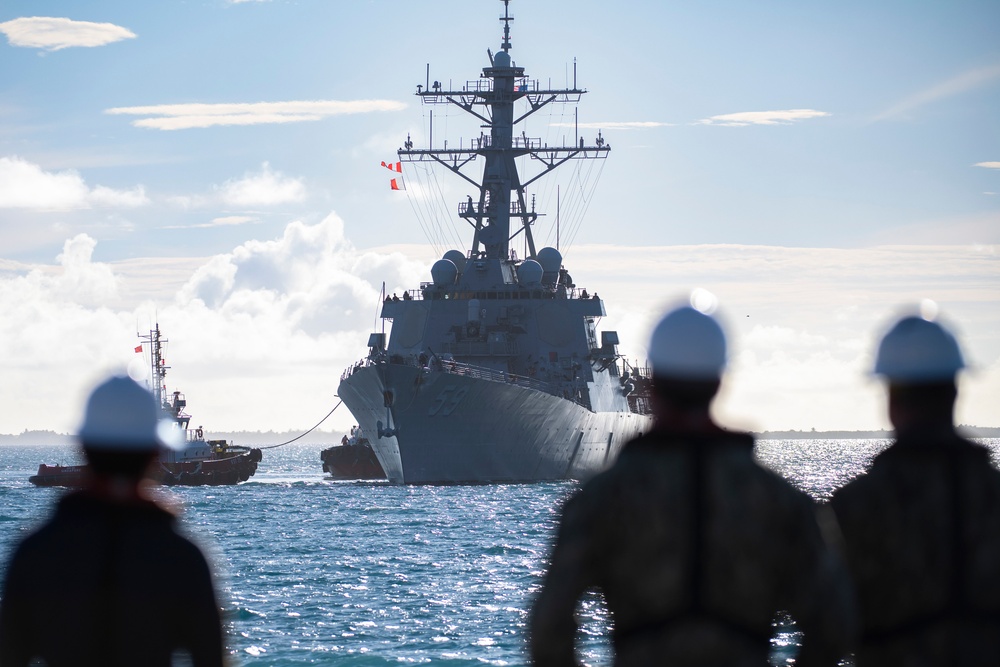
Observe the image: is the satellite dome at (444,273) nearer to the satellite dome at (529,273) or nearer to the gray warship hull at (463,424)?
the satellite dome at (529,273)

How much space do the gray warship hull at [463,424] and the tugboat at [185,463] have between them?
39.5 feet

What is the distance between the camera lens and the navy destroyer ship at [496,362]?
131 ft

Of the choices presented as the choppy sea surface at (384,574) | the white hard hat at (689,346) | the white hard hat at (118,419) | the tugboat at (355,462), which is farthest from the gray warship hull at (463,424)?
the white hard hat at (689,346)

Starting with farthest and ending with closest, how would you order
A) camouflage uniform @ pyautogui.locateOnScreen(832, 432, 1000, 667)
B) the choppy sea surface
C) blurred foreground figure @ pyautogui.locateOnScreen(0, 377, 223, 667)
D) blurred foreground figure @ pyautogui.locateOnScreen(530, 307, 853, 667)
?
1. the choppy sea surface
2. camouflage uniform @ pyautogui.locateOnScreen(832, 432, 1000, 667)
3. blurred foreground figure @ pyautogui.locateOnScreen(0, 377, 223, 667)
4. blurred foreground figure @ pyautogui.locateOnScreen(530, 307, 853, 667)

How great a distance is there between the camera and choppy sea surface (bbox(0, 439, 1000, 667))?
15461 millimetres

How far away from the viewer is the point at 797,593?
2887mm

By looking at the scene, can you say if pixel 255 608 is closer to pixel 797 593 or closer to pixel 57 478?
pixel 797 593

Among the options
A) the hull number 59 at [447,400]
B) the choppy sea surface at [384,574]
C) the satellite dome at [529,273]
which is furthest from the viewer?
the satellite dome at [529,273]

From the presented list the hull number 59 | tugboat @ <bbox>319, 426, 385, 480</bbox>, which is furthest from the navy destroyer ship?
tugboat @ <bbox>319, 426, 385, 480</bbox>

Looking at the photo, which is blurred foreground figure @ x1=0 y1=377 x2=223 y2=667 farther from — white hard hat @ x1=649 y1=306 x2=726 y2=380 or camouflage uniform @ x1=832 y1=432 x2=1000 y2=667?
camouflage uniform @ x1=832 y1=432 x2=1000 y2=667

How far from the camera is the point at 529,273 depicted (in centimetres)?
4706

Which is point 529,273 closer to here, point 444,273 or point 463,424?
point 444,273

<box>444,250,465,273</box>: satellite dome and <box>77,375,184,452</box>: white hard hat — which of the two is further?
<box>444,250,465,273</box>: satellite dome

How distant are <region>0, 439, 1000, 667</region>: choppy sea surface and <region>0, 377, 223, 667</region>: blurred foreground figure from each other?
1.22ft
